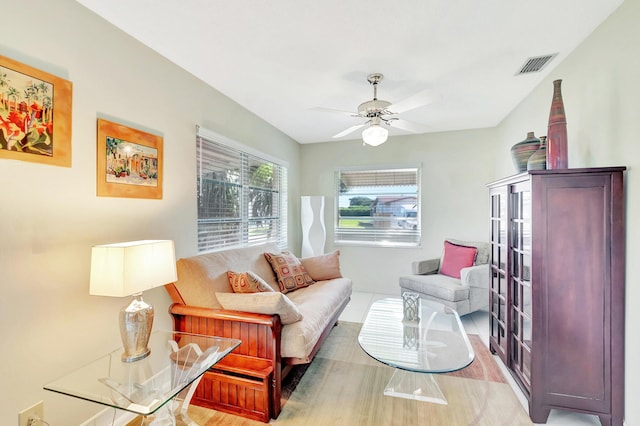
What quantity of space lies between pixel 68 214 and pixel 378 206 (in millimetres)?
3784

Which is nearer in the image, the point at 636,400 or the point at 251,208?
the point at 636,400

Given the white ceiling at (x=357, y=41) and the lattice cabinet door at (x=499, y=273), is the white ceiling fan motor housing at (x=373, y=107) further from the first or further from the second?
the lattice cabinet door at (x=499, y=273)

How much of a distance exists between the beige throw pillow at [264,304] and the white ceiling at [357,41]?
174 centimetres

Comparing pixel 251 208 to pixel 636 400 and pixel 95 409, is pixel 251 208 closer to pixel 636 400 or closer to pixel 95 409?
pixel 95 409

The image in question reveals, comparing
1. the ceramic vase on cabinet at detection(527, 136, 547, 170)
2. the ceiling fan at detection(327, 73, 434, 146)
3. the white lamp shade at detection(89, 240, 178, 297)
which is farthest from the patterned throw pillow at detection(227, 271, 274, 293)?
the ceramic vase on cabinet at detection(527, 136, 547, 170)

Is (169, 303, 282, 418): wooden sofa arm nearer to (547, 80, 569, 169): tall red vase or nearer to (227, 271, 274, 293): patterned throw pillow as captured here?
(227, 271, 274, 293): patterned throw pillow

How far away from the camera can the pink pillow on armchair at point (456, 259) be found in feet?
11.8

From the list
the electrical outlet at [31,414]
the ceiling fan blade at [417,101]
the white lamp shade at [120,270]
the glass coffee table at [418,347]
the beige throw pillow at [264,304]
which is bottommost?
the electrical outlet at [31,414]

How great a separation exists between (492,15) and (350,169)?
9.84 ft

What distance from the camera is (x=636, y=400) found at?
5.10 ft

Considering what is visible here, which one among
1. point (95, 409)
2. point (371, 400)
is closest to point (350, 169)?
point (371, 400)

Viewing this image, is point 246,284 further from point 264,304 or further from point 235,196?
point 235,196

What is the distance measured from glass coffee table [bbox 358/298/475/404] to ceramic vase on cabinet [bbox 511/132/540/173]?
4.43 ft

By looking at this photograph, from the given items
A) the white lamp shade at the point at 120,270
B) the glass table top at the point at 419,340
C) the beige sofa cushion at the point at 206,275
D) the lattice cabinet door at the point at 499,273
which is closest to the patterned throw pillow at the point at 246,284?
the beige sofa cushion at the point at 206,275
